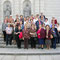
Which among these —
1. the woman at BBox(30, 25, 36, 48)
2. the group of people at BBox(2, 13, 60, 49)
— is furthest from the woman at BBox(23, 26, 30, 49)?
the woman at BBox(30, 25, 36, 48)

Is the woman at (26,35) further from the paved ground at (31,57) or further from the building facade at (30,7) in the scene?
the building facade at (30,7)

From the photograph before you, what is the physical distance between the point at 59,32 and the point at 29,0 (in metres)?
6.44

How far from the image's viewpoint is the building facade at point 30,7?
15.1 metres

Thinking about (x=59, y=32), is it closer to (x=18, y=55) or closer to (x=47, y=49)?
(x=47, y=49)

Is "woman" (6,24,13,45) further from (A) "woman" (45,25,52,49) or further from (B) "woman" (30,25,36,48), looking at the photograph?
(A) "woman" (45,25,52,49)

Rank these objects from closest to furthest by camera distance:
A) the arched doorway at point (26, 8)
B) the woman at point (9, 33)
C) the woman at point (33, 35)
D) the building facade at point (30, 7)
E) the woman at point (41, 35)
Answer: the woman at point (41, 35) < the woman at point (33, 35) < the woman at point (9, 33) < the building facade at point (30, 7) < the arched doorway at point (26, 8)

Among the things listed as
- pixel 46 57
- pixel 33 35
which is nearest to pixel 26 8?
pixel 33 35

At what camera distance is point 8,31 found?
9648mm

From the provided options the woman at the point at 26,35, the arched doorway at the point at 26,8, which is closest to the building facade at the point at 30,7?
the arched doorway at the point at 26,8

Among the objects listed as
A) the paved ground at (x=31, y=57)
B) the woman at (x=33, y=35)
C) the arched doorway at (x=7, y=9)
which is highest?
the arched doorway at (x=7, y=9)

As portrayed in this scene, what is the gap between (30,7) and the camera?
50.6ft

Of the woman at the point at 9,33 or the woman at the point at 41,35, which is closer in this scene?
the woman at the point at 41,35

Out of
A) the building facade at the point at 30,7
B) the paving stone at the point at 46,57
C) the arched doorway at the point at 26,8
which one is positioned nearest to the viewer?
the paving stone at the point at 46,57

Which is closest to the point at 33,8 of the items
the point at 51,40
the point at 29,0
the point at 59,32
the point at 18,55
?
the point at 29,0
